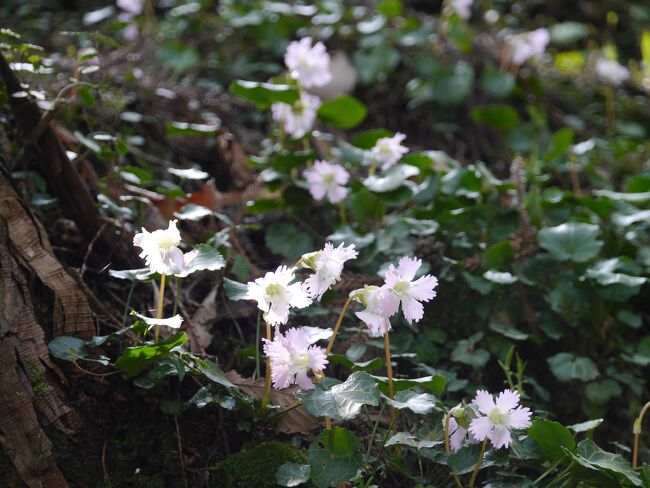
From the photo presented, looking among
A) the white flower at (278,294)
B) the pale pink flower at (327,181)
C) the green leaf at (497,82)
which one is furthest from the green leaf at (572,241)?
the green leaf at (497,82)

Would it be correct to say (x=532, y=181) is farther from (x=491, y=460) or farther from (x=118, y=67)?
(x=118, y=67)

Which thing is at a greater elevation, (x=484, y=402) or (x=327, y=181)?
(x=484, y=402)

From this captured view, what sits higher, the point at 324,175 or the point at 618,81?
the point at 324,175

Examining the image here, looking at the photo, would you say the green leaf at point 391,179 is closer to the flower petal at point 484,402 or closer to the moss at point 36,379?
the flower petal at point 484,402

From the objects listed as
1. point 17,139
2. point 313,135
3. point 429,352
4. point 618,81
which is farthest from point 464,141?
point 17,139

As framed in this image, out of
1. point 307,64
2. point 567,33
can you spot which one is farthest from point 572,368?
point 567,33

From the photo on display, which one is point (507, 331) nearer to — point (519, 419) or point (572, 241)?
point (572, 241)
